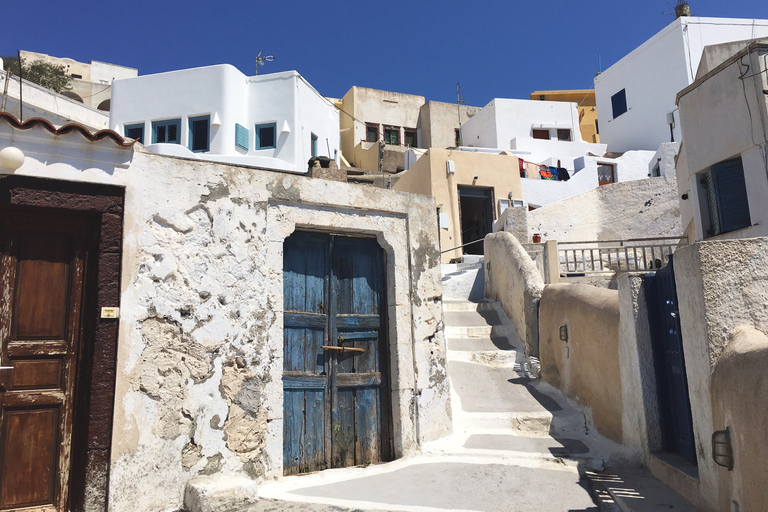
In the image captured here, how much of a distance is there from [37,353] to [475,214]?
17115 mm

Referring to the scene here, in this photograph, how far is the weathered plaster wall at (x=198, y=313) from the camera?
→ 450cm

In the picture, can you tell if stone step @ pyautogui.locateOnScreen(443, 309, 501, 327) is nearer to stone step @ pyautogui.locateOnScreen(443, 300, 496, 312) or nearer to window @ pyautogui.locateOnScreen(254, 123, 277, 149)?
stone step @ pyautogui.locateOnScreen(443, 300, 496, 312)

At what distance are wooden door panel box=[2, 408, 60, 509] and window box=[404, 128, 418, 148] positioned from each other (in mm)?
29754

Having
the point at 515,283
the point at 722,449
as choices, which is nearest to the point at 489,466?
the point at 722,449

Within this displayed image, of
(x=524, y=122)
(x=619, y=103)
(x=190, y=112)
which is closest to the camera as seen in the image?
(x=190, y=112)

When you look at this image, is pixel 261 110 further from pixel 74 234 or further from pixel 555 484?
pixel 555 484

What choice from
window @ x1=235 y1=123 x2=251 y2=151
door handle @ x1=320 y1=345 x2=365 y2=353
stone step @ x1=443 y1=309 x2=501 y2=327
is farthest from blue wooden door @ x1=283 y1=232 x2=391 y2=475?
window @ x1=235 y1=123 x2=251 y2=151

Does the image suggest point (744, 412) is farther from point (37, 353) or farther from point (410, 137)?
point (410, 137)

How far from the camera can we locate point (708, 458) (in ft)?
12.3

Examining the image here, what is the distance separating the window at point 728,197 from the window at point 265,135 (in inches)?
618

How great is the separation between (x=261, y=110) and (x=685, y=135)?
15.6m

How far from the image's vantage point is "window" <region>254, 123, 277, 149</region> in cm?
2194

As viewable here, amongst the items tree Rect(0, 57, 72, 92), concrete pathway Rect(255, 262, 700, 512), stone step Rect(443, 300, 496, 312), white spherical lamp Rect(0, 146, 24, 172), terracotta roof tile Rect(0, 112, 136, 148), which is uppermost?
tree Rect(0, 57, 72, 92)

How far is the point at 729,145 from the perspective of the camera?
34.6ft
